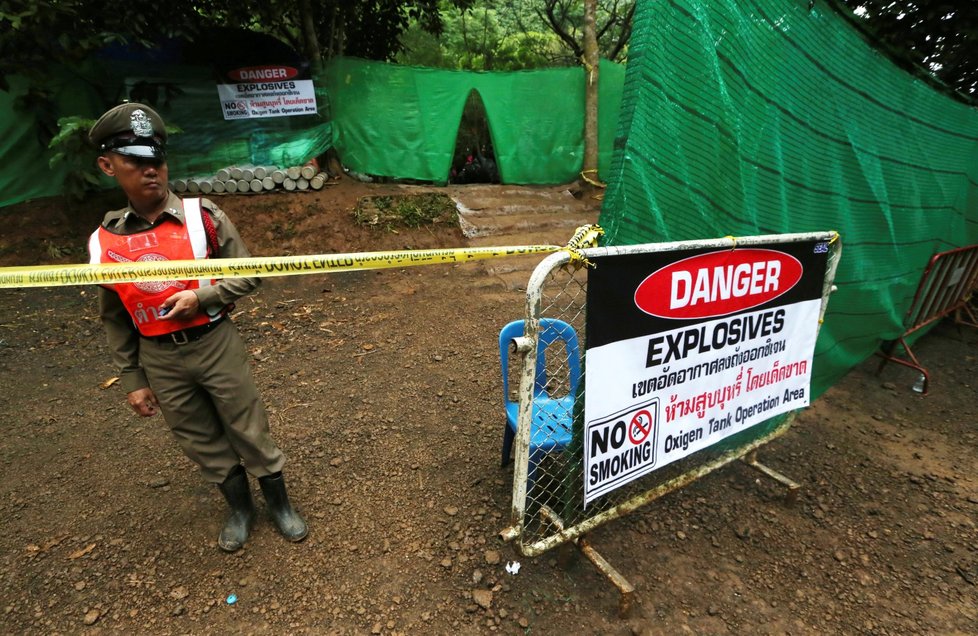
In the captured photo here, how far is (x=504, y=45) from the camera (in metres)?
12.9

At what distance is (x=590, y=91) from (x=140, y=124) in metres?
8.52

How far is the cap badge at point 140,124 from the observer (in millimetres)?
1879

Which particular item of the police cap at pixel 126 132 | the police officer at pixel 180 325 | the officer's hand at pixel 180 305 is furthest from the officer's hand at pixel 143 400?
the police cap at pixel 126 132

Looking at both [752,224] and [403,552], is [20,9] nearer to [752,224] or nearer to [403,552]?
[403,552]

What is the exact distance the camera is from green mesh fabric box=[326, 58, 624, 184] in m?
8.00

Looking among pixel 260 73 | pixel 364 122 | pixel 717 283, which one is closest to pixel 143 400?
pixel 717 283

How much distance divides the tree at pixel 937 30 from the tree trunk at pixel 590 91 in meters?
4.65

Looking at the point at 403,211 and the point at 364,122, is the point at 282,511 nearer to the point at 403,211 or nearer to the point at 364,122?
the point at 403,211

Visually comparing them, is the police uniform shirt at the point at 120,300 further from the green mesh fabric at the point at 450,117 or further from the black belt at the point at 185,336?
the green mesh fabric at the point at 450,117

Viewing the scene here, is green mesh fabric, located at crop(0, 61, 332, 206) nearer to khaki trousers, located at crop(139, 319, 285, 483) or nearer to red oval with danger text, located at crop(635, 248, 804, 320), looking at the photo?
khaki trousers, located at crop(139, 319, 285, 483)

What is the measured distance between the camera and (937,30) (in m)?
4.76

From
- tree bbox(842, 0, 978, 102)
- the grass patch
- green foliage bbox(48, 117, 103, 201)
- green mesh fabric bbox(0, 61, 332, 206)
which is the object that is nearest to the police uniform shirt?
green foliage bbox(48, 117, 103, 201)

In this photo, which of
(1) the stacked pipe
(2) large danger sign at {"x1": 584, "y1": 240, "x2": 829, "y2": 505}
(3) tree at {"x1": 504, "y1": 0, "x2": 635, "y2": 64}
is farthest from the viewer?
(3) tree at {"x1": 504, "y1": 0, "x2": 635, "y2": 64}

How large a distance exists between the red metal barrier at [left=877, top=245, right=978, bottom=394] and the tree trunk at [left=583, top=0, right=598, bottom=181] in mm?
5787
